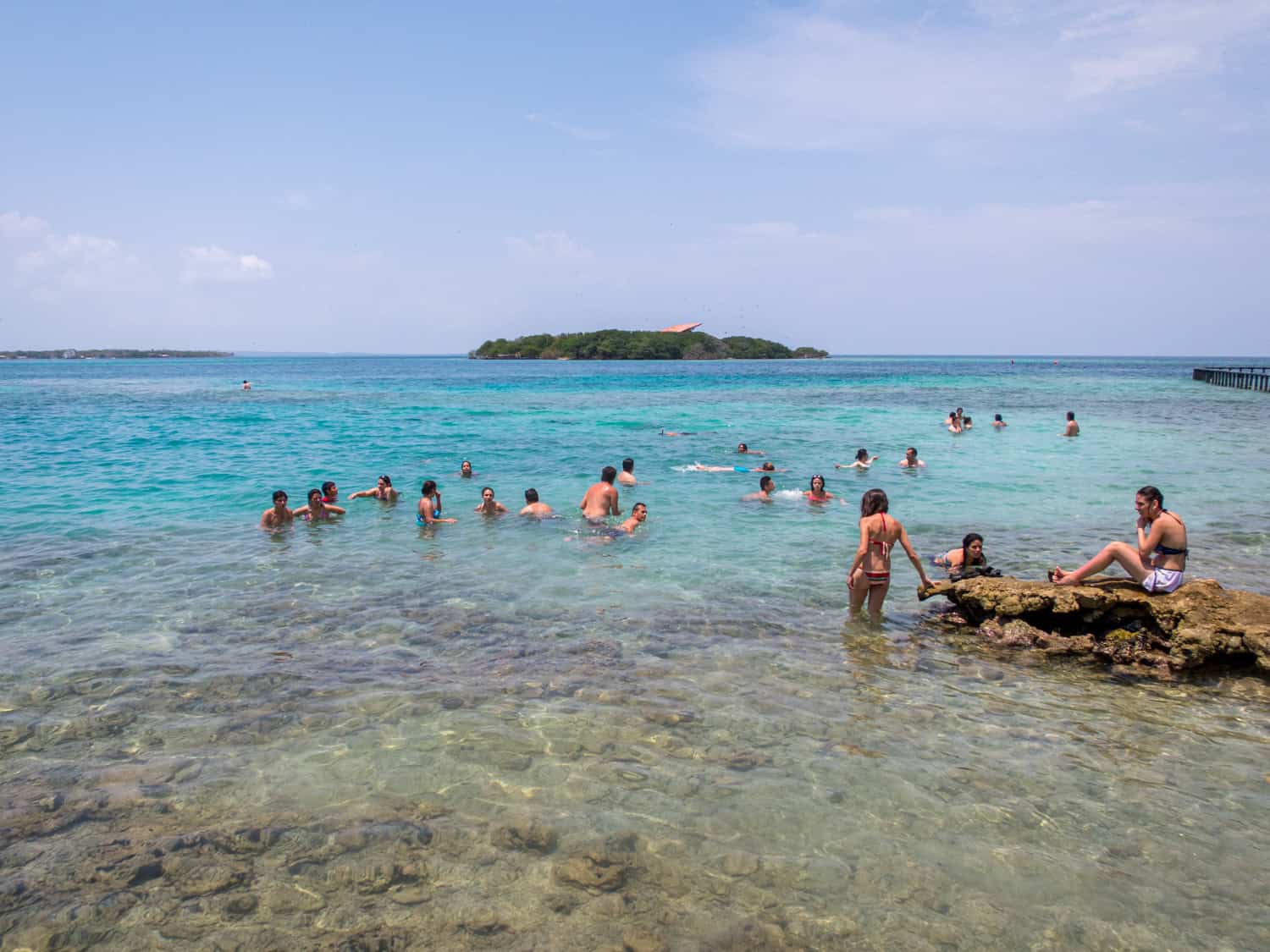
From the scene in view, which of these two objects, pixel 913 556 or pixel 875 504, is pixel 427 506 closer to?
pixel 875 504

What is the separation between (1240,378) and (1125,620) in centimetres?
6693

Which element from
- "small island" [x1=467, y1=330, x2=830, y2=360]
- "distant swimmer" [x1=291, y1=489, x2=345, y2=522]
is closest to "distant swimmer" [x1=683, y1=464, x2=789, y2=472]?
"distant swimmer" [x1=291, y1=489, x2=345, y2=522]

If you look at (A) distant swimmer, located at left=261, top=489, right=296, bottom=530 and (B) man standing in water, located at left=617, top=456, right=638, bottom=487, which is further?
(B) man standing in water, located at left=617, top=456, right=638, bottom=487

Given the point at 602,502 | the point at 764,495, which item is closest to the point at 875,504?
the point at 602,502

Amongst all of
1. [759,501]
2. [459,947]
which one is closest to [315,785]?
[459,947]

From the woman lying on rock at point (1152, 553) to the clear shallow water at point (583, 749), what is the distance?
133 centimetres

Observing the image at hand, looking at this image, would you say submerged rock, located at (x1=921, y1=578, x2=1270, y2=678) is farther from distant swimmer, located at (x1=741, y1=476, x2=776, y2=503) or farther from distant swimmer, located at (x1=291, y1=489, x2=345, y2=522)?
distant swimmer, located at (x1=291, y1=489, x2=345, y2=522)

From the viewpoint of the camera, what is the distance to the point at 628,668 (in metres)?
7.76

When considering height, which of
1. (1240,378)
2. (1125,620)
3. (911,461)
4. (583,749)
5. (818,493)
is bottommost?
(583,749)

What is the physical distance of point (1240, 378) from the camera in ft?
196

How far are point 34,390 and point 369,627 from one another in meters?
72.2

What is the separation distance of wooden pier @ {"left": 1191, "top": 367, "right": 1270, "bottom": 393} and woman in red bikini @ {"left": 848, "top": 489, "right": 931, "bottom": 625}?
5826cm

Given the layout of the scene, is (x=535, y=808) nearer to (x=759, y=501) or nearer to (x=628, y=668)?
(x=628, y=668)

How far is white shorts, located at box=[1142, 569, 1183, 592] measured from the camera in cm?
831
